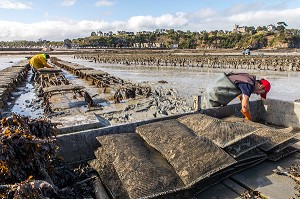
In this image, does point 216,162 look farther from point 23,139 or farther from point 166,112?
point 166,112

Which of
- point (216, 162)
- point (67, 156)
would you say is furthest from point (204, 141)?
point (67, 156)

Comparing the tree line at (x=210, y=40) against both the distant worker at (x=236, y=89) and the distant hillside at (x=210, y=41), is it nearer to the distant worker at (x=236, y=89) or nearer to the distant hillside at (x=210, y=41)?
the distant hillside at (x=210, y=41)

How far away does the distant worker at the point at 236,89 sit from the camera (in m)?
5.15

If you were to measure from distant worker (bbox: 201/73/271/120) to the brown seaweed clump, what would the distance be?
3.23m

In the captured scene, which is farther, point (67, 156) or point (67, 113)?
point (67, 113)

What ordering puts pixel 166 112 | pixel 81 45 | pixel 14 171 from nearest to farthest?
1. pixel 14 171
2. pixel 166 112
3. pixel 81 45

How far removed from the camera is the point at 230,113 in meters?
6.00

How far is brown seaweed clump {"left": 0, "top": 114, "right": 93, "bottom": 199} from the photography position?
101 inches

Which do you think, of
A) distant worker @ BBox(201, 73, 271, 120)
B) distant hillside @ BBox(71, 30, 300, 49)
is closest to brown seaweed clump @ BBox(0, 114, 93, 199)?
distant worker @ BBox(201, 73, 271, 120)

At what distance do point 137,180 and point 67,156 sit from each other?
5.34 ft

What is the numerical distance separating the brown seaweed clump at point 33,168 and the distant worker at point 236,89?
3228 mm

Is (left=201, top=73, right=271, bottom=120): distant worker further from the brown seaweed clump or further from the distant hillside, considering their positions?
the distant hillside

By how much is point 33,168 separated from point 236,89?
4096 millimetres

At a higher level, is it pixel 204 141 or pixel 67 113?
pixel 204 141
